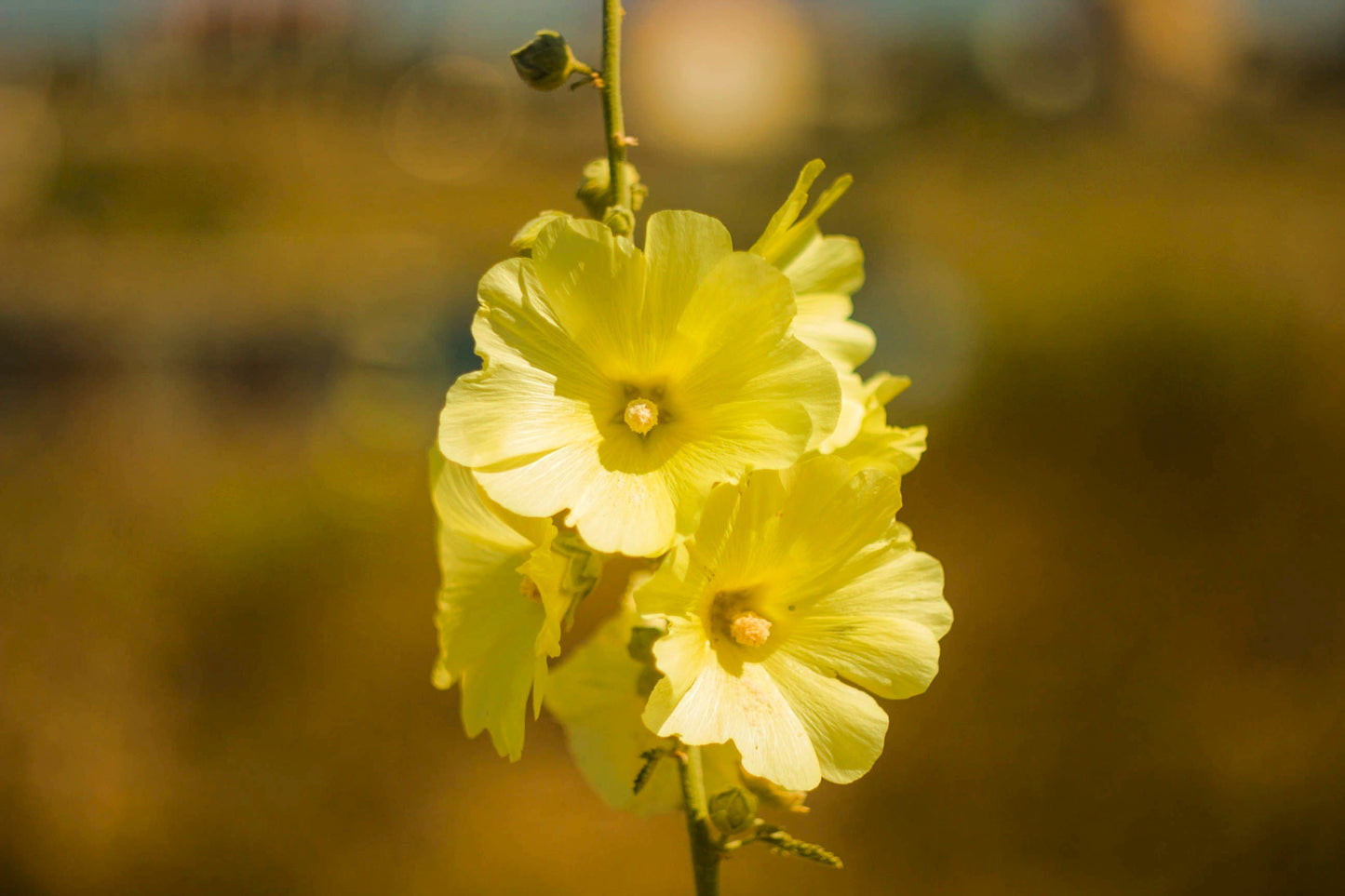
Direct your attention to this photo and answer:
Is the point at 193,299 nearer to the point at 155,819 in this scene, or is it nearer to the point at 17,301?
the point at 17,301

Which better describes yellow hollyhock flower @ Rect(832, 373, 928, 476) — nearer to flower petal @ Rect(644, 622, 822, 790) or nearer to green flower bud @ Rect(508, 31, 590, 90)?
flower petal @ Rect(644, 622, 822, 790)

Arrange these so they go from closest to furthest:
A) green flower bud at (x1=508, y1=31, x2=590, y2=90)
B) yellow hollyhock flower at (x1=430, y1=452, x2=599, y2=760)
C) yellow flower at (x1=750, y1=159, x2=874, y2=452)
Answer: yellow hollyhock flower at (x1=430, y1=452, x2=599, y2=760) → green flower bud at (x1=508, y1=31, x2=590, y2=90) → yellow flower at (x1=750, y1=159, x2=874, y2=452)

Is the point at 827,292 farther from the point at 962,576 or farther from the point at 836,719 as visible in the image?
the point at 962,576

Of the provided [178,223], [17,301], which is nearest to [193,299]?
[178,223]

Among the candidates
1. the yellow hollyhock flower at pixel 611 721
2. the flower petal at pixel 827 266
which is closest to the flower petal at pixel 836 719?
the yellow hollyhock flower at pixel 611 721

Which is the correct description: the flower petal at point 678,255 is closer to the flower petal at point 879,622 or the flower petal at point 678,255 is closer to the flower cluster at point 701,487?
the flower cluster at point 701,487

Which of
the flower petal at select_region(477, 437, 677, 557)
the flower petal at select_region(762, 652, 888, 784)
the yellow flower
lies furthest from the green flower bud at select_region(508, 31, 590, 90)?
the flower petal at select_region(762, 652, 888, 784)
